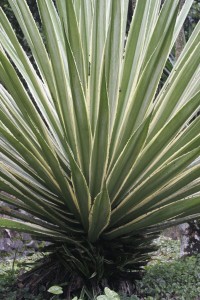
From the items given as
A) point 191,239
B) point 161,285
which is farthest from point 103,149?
point 191,239

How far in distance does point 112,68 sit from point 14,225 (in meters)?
0.85

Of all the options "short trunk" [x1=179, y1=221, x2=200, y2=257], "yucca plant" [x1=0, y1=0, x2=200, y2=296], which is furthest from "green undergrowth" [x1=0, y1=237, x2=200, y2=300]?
"short trunk" [x1=179, y1=221, x2=200, y2=257]

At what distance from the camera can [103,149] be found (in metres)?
2.00

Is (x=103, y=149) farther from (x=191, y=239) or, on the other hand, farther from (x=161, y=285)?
(x=191, y=239)

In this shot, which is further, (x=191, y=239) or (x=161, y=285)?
(x=191, y=239)

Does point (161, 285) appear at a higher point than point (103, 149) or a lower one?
lower

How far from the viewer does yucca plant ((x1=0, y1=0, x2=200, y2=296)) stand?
199cm

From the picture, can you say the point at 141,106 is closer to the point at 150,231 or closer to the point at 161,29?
the point at 161,29

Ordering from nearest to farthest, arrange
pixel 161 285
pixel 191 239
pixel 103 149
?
pixel 103 149 → pixel 161 285 → pixel 191 239

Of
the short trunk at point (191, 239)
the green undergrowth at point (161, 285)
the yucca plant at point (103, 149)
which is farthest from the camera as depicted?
the short trunk at point (191, 239)

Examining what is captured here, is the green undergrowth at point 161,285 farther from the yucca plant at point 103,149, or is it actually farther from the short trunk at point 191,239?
the short trunk at point 191,239

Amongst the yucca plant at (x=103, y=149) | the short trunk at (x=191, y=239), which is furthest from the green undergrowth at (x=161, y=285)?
the short trunk at (x=191, y=239)

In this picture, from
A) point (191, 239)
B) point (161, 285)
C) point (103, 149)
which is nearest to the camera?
point (103, 149)

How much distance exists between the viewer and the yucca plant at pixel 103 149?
1.99 m
